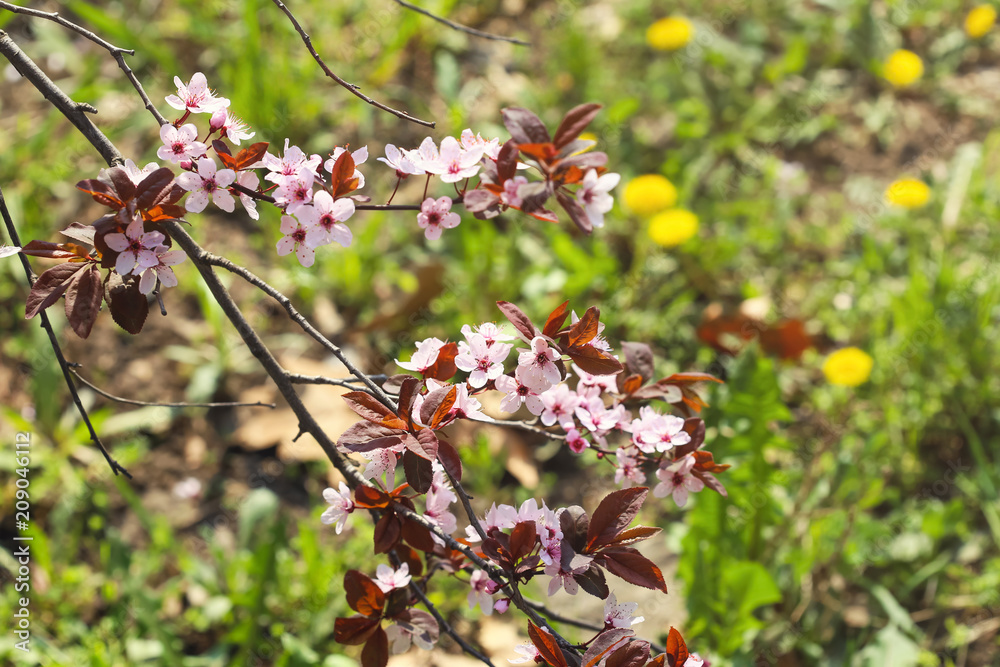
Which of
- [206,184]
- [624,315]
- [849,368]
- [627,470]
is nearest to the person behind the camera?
[206,184]

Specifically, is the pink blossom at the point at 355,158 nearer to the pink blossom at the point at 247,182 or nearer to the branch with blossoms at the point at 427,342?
the branch with blossoms at the point at 427,342

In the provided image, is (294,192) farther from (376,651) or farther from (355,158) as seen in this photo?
(376,651)

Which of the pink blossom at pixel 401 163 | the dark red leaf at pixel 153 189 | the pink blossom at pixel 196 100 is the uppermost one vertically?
the pink blossom at pixel 196 100

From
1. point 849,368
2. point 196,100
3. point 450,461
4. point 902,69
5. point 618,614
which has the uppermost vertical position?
point 196,100

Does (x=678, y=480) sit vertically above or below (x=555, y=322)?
below

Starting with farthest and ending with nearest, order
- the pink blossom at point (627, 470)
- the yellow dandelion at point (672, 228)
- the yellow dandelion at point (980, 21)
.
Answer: the yellow dandelion at point (980, 21)
the yellow dandelion at point (672, 228)
the pink blossom at point (627, 470)

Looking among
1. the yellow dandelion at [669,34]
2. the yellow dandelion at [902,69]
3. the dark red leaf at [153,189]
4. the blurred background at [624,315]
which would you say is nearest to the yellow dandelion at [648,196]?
the blurred background at [624,315]

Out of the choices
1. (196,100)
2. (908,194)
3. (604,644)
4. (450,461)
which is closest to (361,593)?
(450,461)
